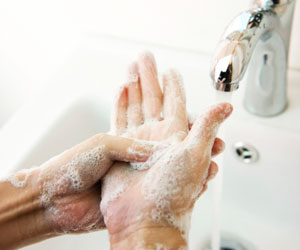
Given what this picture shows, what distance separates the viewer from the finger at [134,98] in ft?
1.85

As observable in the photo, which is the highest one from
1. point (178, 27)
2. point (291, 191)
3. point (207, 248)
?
point (178, 27)

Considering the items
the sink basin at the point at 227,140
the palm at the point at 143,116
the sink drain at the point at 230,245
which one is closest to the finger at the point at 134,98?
the palm at the point at 143,116

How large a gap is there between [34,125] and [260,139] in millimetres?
369

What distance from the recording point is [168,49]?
0.74 meters

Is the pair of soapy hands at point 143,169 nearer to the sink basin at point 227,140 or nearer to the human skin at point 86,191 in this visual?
the human skin at point 86,191

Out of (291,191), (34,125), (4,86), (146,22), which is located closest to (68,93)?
(34,125)

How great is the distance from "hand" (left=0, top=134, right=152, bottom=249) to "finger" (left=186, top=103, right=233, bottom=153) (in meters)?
0.06

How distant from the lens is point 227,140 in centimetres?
62

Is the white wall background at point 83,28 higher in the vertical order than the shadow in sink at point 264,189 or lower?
higher

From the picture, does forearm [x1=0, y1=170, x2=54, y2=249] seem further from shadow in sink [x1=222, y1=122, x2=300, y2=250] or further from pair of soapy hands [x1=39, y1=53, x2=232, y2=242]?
shadow in sink [x1=222, y1=122, x2=300, y2=250]

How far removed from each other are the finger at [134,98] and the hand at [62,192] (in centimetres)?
10

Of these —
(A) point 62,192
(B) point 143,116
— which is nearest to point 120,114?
(B) point 143,116

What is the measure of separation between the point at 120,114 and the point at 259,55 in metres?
0.22

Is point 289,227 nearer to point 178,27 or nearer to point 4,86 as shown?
point 178,27
